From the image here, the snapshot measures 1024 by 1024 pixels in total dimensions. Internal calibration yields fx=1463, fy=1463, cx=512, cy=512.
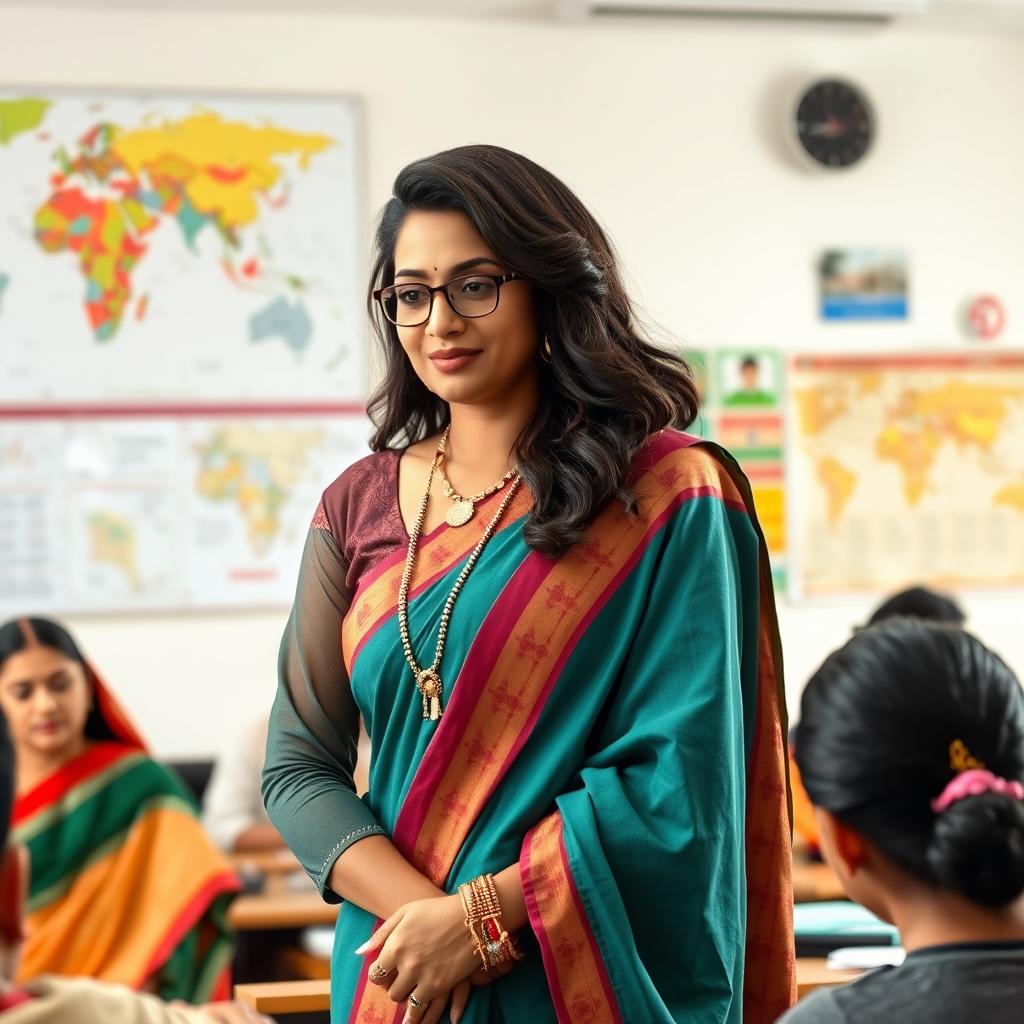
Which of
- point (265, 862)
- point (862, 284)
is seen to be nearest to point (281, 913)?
point (265, 862)

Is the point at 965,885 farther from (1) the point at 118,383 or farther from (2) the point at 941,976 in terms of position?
(1) the point at 118,383

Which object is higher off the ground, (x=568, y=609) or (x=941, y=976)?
(x=568, y=609)

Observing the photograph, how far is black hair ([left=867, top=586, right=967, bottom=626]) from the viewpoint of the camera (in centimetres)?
344

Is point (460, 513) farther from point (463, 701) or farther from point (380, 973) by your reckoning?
point (380, 973)

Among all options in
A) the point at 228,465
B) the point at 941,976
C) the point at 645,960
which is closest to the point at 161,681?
the point at 228,465

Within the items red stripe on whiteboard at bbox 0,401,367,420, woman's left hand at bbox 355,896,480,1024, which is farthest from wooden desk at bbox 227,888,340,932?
woman's left hand at bbox 355,896,480,1024

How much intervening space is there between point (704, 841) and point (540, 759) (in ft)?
0.62

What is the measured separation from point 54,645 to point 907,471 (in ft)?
9.52

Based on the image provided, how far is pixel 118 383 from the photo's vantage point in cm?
432

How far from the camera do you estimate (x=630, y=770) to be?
1.51 m

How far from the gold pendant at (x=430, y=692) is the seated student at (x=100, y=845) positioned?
58.6 inches

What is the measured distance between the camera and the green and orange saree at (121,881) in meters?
2.84

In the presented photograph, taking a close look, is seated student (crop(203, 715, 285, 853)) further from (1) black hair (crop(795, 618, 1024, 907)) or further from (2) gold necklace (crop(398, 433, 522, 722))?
(1) black hair (crop(795, 618, 1024, 907))

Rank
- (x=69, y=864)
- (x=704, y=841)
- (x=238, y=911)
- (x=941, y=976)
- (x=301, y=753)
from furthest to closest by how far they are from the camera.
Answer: (x=238, y=911), (x=69, y=864), (x=301, y=753), (x=704, y=841), (x=941, y=976)
